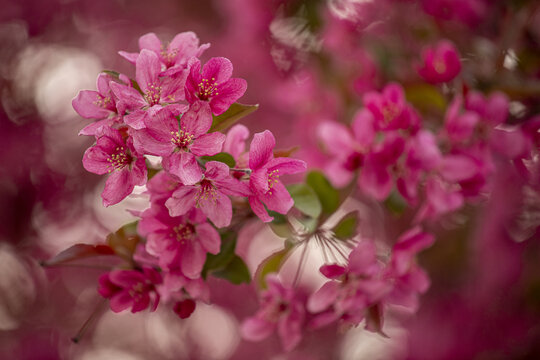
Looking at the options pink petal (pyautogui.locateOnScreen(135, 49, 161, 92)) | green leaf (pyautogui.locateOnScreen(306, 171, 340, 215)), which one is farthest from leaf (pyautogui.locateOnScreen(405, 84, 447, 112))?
pink petal (pyautogui.locateOnScreen(135, 49, 161, 92))

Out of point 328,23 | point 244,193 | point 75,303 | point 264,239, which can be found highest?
point 328,23

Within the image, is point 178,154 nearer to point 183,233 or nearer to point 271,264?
point 183,233

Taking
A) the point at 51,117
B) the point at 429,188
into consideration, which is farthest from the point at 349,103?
the point at 51,117

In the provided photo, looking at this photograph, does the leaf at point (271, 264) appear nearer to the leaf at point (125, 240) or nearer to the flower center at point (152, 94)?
the leaf at point (125, 240)

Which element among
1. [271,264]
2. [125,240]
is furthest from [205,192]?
[271,264]

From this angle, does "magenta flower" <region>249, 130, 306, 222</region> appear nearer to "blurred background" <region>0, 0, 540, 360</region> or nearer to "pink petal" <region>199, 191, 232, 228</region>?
"pink petal" <region>199, 191, 232, 228</region>

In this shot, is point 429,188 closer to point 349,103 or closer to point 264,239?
point 349,103

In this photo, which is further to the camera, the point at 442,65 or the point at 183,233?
the point at 442,65
